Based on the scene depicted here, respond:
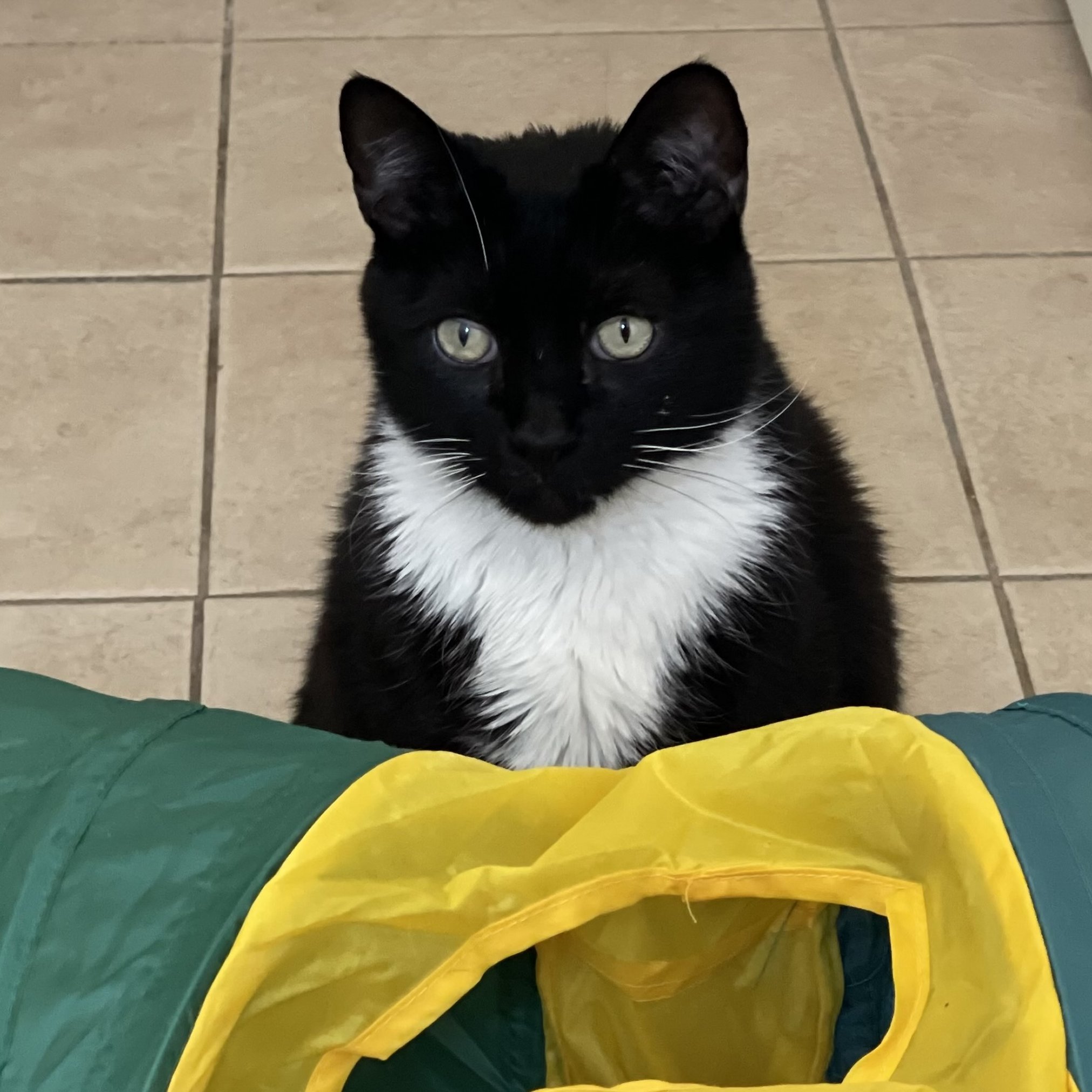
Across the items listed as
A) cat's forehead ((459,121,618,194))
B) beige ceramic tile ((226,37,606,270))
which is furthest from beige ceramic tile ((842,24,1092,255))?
cat's forehead ((459,121,618,194))

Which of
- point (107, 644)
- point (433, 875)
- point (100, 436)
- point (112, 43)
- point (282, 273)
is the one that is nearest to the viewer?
point (433, 875)

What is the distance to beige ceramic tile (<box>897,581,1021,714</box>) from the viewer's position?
4.61 feet

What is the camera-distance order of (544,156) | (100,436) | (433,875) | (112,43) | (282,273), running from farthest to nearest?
(112,43), (282,273), (100,436), (544,156), (433,875)


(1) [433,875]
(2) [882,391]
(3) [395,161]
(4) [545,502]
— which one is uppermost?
(3) [395,161]

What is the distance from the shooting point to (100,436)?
160 centimetres

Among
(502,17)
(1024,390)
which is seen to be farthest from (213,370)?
(1024,390)

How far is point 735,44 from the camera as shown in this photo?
2.01 meters

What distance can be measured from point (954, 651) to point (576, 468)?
2.25 feet

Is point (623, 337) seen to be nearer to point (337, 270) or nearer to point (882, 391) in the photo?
point (882, 391)

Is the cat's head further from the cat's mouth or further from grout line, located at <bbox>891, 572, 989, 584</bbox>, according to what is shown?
grout line, located at <bbox>891, 572, 989, 584</bbox>

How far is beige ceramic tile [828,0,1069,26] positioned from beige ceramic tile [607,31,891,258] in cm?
9

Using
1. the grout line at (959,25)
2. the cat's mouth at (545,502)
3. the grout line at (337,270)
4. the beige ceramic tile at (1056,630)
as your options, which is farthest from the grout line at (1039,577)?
the grout line at (959,25)

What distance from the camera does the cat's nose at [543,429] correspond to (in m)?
0.89

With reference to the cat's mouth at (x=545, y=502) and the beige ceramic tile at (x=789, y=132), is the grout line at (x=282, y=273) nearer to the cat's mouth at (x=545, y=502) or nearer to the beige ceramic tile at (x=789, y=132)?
the beige ceramic tile at (x=789, y=132)
